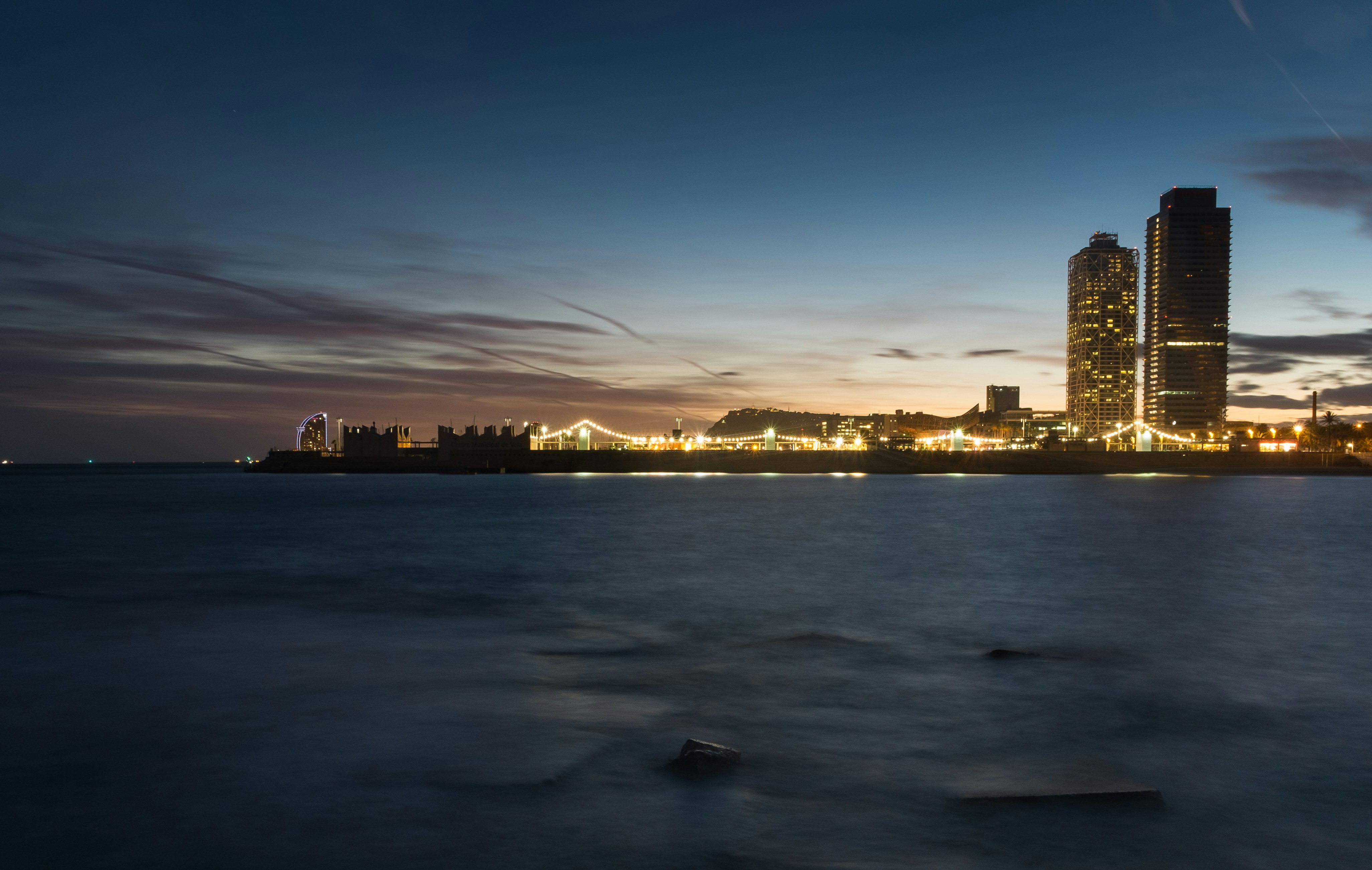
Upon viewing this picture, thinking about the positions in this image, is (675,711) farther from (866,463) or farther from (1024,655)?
(866,463)

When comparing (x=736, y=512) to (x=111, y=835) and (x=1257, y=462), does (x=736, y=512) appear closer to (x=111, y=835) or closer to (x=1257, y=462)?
(x=111, y=835)

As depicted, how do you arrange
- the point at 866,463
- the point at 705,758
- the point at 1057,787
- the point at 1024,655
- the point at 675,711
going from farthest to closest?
the point at 866,463 → the point at 1024,655 → the point at 675,711 → the point at 705,758 → the point at 1057,787

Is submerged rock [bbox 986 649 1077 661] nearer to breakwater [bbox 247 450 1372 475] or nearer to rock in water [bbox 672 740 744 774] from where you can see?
rock in water [bbox 672 740 744 774]

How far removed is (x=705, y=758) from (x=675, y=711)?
8.15ft

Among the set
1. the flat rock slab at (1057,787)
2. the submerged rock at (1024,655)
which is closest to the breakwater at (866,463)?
the submerged rock at (1024,655)

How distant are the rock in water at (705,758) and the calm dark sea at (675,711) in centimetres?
15

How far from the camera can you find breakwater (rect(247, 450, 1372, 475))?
142875 mm

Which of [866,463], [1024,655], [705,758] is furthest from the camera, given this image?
[866,463]

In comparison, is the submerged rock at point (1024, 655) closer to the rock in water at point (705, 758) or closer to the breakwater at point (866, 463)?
the rock in water at point (705, 758)

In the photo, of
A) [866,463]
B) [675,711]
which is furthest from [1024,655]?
[866,463]

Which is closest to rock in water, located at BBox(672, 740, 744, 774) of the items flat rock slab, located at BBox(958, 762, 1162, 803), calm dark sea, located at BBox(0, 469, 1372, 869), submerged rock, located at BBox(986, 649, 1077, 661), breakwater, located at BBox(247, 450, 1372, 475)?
calm dark sea, located at BBox(0, 469, 1372, 869)

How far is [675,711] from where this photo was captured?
10.2 m

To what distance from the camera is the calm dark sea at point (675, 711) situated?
21.4ft

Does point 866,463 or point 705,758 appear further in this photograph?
point 866,463
